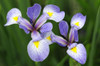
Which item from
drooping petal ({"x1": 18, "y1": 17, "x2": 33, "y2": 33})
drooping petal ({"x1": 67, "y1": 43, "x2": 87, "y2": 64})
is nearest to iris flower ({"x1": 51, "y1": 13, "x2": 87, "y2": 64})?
drooping petal ({"x1": 67, "y1": 43, "x2": 87, "y2": 64})

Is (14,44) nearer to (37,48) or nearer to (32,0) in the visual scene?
(32,0)

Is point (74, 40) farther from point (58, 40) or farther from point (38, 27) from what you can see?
point (38, 27)

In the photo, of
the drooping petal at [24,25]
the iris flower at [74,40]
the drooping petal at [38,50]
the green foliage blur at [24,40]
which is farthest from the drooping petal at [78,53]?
the green foliage blur at [24,40]

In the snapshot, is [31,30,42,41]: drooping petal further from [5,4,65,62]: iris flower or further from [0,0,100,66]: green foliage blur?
[0,0,100,66]: green foliage blur

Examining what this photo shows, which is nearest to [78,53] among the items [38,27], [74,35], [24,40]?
[74,35]

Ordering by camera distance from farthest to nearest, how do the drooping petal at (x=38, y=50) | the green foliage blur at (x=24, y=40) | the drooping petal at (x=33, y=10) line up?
the green foliage blur at (x=24, y=40), the drooping petal at (x=33, y=10), the drooping petal at (x=38, y=50)

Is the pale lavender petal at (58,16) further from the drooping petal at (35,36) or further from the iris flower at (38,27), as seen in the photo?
the drooping petal at (35,36)

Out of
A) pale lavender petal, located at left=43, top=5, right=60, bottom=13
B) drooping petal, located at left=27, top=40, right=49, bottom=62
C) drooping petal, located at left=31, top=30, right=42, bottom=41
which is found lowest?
drooping petal, located at left=27, top=40, right=49, bottom=62

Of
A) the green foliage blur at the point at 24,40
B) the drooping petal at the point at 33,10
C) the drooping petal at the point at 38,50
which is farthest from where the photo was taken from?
the green foliage blur at the point at 24,40
